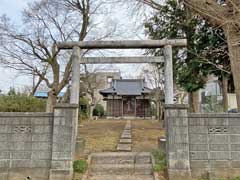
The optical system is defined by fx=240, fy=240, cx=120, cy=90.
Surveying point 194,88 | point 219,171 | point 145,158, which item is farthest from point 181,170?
point 194,88

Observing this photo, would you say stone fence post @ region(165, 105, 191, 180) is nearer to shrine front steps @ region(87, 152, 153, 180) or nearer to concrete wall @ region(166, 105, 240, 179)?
concrete wall @ region(166, 105, 240, 179)

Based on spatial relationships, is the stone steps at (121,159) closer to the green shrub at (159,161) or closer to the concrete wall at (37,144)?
the green shrub at (159,161)

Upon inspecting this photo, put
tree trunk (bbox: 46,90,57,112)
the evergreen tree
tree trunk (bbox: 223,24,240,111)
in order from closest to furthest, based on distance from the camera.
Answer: tree trunk (bbox: 223,24,240,111) < the evergreen tree < tree trunk (bbox: 46,90,57,112)

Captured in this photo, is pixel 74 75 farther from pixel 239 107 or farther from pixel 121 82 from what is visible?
pixel 121 82

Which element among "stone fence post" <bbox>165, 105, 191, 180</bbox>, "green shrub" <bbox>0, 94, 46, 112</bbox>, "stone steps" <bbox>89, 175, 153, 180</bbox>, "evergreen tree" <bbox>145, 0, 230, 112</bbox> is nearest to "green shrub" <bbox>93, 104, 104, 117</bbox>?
"green shrub" <bbox>0, 94, 46, 112</bbox>

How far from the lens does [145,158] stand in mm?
6246

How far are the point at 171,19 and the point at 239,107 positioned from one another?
5.64 metres

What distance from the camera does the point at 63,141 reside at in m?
5.28

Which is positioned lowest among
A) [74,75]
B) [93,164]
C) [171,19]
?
[93,164]

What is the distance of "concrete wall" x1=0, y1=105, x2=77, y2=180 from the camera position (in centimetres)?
521

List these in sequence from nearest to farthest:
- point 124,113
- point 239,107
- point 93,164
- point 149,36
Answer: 1. point 93,164
2. point 239,107
3. point 149,36
4. point 124,113

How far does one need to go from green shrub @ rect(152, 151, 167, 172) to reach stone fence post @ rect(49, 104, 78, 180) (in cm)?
196

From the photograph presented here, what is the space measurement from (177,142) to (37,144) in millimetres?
3094

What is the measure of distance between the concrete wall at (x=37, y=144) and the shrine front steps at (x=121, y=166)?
783 mm
